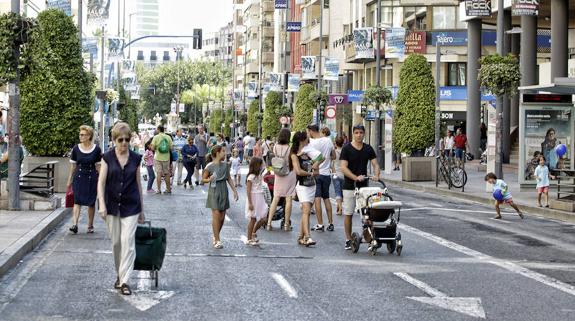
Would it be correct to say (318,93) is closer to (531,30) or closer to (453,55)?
(453,55)

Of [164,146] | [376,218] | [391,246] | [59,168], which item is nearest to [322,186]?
[391,246]

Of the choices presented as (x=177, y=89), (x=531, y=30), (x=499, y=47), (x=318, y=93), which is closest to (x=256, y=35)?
(x=177, y=89)

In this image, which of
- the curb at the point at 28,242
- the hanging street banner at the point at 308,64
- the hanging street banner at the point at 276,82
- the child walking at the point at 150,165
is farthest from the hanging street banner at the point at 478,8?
the hanging street banner at the point at 276,82

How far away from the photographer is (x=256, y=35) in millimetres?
153875

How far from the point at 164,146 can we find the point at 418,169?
12.4 meters

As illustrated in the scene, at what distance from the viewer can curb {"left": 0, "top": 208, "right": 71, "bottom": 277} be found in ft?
49.6

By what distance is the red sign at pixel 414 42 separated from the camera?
6962cm

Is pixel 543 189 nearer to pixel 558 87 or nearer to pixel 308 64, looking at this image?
pixel 558 87

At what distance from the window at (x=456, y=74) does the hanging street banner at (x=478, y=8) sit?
3090cm

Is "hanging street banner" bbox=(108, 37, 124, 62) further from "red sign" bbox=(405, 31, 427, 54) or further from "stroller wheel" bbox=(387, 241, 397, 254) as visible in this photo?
"stroller wheel" bbox=(387, 241, 397, 254)

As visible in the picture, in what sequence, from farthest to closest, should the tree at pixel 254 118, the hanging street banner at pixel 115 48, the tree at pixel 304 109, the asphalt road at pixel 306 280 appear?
the tree at pixel 254 118 → the tree at pixel 304 109 → the hanging street banner at pixel 115 48 → the asphalt road at pixel 306 280

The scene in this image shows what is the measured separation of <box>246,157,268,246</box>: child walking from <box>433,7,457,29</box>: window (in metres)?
55.8

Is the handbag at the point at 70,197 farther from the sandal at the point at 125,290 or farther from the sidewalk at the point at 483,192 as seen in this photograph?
the sidewalk at the point at 483,192

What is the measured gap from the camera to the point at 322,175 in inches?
880
